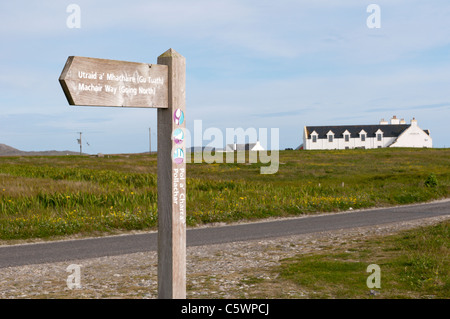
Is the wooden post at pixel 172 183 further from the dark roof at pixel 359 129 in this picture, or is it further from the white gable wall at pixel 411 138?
the white gable wall at pixel 411 138

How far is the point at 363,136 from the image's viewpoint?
121m

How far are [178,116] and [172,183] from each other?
0.92 m

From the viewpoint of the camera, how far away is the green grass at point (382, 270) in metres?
8.24

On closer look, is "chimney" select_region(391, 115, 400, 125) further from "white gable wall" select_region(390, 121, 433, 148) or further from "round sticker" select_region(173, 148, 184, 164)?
"round sticker" select_region(173, 148, 184, 164)

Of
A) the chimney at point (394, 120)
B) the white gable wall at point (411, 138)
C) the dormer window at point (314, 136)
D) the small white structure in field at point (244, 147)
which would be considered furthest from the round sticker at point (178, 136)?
the chimney at point (394, 120)

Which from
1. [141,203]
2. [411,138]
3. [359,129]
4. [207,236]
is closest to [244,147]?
[359,129]

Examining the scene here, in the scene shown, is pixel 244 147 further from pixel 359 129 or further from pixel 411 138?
pixel 411 138

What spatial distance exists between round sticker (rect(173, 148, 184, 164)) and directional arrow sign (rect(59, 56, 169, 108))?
64 centimetres

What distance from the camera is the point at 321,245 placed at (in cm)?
1354

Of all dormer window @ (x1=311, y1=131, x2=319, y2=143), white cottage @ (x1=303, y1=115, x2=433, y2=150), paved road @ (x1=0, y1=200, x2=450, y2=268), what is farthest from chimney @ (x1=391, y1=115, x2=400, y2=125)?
paved road @ (x1=0, y1=200, x2=450, y2=268)

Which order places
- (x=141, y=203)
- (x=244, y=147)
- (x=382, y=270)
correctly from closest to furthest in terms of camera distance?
(x=382, y=270)
(x=141, y=203)
(x=244, y=147)

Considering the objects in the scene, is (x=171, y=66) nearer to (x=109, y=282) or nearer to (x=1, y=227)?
(x=109, y=282)

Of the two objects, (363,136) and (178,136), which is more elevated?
(363,136)

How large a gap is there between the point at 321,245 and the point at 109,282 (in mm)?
6627
